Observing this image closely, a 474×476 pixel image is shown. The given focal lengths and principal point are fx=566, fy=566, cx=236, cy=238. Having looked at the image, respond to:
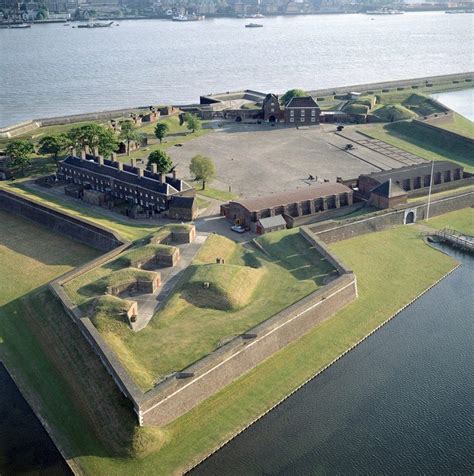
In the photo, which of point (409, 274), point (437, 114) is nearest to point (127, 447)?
point (409, 274)

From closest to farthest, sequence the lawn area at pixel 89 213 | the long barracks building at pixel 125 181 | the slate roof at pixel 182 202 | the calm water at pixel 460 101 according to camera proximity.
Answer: the lawn area at pixel 89 213
the slate roof at pixel 182 202
the long barracks building at pixel 125 181
the calm water at pixel 460 101

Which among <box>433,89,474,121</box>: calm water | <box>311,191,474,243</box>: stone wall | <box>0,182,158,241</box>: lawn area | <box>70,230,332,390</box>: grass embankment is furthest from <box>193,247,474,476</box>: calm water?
<box>433,89,474,121</box>: calm water

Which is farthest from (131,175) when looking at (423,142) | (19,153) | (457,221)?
(423,142)

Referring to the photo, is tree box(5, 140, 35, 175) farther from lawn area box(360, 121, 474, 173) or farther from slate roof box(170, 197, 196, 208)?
lawn area box(360, 121, 474, 173)

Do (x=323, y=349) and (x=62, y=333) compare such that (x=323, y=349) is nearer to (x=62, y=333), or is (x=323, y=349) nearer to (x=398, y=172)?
(x=62, y=333)

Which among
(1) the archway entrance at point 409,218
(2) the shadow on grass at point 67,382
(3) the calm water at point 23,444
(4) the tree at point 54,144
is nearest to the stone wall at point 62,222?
(2) the shadow on grass at point 67,382

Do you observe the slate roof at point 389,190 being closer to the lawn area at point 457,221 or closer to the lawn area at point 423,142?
the lawn area at point 457,221
